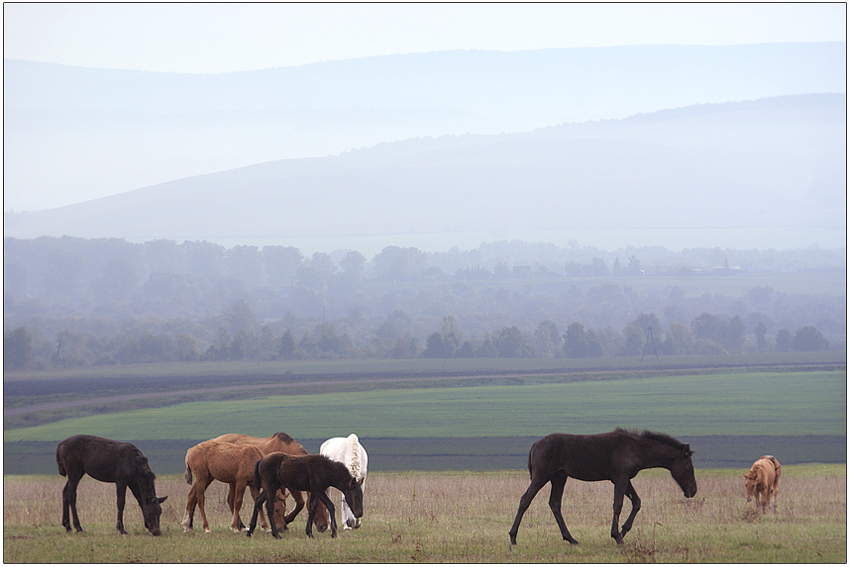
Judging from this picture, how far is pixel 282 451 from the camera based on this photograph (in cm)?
1641

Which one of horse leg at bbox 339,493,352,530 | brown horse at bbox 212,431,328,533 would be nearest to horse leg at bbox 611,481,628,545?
horse leg at bbox 339,493,352,530

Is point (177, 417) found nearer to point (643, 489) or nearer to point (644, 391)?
point (644, 391)

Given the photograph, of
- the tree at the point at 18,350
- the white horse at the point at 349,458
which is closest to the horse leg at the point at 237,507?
the white horse at the point at 349,458

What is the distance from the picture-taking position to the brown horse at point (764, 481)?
17.7m

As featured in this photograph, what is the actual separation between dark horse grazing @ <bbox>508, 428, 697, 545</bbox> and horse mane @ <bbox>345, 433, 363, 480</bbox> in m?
3.15

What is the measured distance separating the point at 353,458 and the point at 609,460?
15.4ft

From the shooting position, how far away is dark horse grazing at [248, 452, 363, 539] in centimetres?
1427

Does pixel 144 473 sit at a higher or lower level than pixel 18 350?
higher

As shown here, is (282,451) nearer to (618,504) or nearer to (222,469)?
(222,469)

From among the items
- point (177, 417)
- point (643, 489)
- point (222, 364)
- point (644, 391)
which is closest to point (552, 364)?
point (644, 391)

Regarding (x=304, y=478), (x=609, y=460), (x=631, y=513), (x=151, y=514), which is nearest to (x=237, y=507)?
(x=151, y=514)

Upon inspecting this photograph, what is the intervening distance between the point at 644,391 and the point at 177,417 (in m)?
73.8

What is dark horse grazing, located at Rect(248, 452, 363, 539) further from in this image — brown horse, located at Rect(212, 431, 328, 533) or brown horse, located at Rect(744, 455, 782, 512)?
brown horse, located at Rect(744, 455, 782, 512)

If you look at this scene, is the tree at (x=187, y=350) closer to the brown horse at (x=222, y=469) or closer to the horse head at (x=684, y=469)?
the brown horse at (x=222, y=469)
